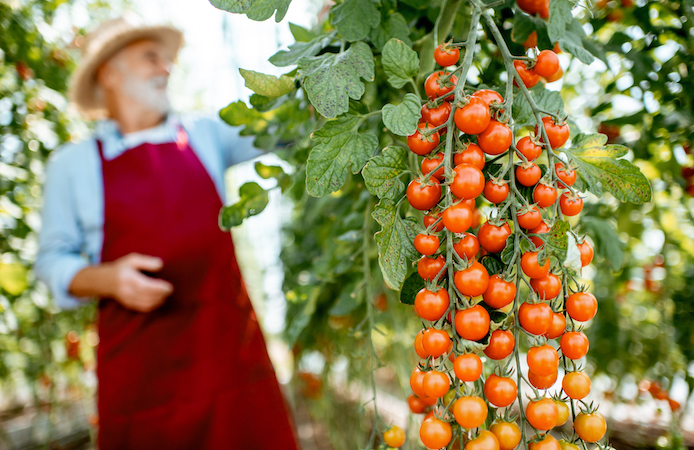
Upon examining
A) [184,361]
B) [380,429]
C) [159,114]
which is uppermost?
[159,114]

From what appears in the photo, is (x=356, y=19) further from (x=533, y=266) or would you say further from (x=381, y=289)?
(x=381, y=289)

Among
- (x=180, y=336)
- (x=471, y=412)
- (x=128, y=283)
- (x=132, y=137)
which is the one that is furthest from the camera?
(x=132, y=137)

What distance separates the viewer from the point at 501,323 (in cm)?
40

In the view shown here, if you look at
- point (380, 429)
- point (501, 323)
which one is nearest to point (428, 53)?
point (501, 323)

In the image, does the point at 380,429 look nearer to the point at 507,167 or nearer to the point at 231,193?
the point at 507,167

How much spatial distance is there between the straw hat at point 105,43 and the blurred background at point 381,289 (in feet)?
0.70

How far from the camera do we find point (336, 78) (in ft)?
1.47

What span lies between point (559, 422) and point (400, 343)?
38.1 inches

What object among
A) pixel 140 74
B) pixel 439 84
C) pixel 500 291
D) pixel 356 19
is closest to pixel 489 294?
pixel 500 291

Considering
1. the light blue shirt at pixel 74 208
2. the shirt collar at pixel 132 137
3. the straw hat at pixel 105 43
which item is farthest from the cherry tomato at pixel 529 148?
Answer: the straw hat at pixel 105 43

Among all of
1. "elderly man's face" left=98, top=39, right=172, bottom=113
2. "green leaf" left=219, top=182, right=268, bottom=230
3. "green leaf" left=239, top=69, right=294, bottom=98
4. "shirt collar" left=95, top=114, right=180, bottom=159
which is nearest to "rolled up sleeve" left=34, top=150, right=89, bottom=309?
"shirt collar" left=95, top=114, right=180, bottom=159

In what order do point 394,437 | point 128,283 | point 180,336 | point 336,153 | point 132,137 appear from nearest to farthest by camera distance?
point 336,153 < point 394,437 < point 128,283 < point 180,336 < point 132,137

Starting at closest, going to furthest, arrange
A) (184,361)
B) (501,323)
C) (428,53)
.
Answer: (501,323)
(428,53)
(184,361)

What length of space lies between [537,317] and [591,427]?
0.12 meters
